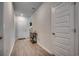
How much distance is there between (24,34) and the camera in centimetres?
969

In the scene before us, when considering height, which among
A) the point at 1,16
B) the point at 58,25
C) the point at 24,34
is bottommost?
the point at 24,34

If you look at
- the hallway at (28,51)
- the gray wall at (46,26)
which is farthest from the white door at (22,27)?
the gray wall at (46,26)

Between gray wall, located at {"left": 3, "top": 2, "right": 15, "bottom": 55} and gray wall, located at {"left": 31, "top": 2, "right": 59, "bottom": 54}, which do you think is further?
gray wall, located at {"left": 31, "top": 2, "right": 59, "bottom": 54}

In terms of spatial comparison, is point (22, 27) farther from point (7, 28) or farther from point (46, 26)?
point (7, 28)

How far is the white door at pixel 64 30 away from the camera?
94.1 inches

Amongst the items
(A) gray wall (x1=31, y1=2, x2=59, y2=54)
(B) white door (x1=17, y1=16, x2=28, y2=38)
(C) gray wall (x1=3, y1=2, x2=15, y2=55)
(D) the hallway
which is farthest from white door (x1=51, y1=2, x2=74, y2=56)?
(B) white door (x1=17, y1=16, x2=28, y2=38)

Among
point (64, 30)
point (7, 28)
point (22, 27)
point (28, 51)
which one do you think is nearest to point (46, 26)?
point (28, 51)

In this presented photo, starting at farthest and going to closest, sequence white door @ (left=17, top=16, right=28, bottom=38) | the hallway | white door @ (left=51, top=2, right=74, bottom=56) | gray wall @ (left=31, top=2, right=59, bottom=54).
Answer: white door @ (left=17, top=16, right=28, bottom=38) < gray wall @ (left=31, top=2, right=59, bottom=54) < the hallway < white door @ (left=51, top=2, right=74, bottom=56)

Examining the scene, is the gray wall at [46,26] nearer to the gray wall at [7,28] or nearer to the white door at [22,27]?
the gray wall at [7,28]

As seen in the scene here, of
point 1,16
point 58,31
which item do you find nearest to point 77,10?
point 58,31

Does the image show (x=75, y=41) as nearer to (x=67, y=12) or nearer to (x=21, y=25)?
(x=67, y=12)

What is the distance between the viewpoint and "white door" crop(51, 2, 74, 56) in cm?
239

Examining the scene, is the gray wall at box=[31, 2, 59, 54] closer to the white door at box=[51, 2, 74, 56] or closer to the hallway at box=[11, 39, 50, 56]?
the hallway at box=[11, 39, 50, 56]

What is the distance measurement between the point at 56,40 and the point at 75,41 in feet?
3.12
